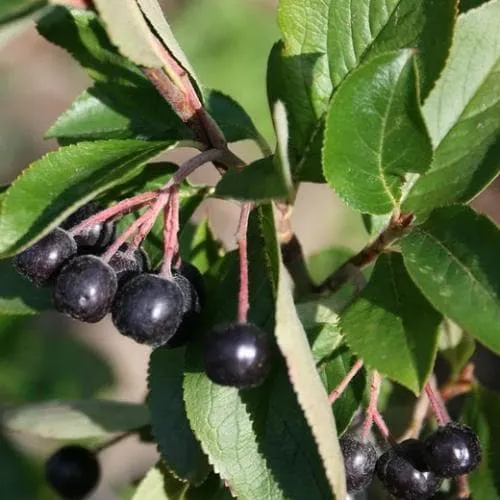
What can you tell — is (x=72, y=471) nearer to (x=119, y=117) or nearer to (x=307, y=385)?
(x=119, y=117)

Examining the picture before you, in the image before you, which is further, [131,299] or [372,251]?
[372,251]

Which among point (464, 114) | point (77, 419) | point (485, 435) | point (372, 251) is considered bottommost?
point (485, 435)

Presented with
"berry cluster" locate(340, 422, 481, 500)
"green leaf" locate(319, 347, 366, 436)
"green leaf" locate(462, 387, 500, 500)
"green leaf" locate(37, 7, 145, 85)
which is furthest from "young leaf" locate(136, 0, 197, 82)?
"green leaf" locate(462, 387, 500, 500)

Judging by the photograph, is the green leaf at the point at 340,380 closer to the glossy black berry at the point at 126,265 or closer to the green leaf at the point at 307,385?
the green leaf at the point at 307,385

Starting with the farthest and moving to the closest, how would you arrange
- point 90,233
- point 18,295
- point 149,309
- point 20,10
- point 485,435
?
point 485,435, point 18,295, point 90,233, point 149,309, point 20,10

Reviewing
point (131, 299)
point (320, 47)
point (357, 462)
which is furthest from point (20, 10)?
point (357, 462)

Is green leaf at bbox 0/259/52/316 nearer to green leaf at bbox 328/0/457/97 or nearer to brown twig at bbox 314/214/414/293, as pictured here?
brown twig at bbox 314/214/414/293
